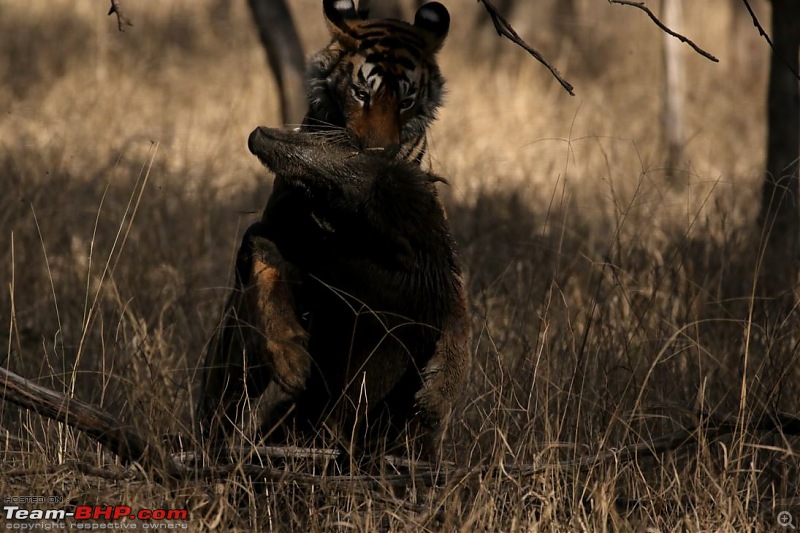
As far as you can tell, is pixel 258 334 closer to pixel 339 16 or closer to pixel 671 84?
pixel 339 16

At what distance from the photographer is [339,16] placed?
4.25 meters

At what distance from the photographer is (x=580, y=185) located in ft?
31.5

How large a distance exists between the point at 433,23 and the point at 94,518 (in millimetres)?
2136

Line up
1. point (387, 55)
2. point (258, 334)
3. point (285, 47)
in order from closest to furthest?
point (258, 334), point (387, 55), point (285, 47)

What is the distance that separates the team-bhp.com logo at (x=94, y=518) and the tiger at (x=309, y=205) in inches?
15.8

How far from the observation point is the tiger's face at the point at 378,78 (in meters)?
3.79

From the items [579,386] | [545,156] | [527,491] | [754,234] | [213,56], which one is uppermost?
[213,56]

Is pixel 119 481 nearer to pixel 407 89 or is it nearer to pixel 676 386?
pixel 407 89

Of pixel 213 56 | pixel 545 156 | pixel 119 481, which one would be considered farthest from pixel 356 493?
pixel 213 56

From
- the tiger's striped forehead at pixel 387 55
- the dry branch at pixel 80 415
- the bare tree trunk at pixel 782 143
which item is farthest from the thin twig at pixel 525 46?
the bare tree trunk at pixel 782 143

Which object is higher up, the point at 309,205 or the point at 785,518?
the point at 309,205

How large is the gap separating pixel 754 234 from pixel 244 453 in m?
4.27

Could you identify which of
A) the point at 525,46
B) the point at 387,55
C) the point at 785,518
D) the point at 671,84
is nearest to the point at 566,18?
the point at 671,84

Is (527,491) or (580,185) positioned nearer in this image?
(527,491)
